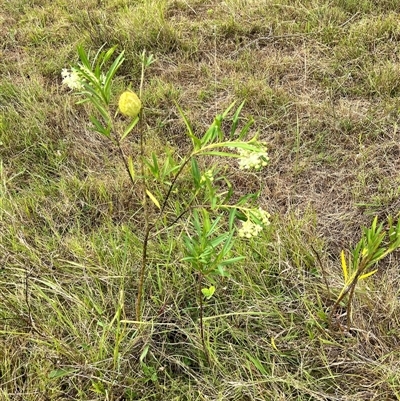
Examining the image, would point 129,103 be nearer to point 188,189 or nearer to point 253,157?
point 253,157

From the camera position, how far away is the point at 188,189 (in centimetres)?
218

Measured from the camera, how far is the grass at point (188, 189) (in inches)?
61.8

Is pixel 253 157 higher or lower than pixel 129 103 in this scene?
lower

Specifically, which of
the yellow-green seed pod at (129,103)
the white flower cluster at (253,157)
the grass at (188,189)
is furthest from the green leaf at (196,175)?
the grass at (188,189)

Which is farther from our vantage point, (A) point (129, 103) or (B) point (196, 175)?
(B) point (196, 175)

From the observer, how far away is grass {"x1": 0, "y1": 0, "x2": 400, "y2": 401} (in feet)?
5.15

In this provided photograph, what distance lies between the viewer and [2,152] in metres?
2.43

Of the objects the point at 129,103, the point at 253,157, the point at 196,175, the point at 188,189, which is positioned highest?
the point at 129,103

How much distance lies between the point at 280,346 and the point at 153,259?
59cm

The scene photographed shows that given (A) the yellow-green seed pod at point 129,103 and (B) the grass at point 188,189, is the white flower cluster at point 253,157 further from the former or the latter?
(B) the grass at point 188,189

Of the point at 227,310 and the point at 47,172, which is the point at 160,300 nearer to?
the point at 227,310

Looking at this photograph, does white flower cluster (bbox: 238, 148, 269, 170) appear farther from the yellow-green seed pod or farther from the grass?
the grass

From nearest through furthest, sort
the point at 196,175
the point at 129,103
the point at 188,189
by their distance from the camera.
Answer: the point at 129,103, the point at 196,175, the point at 188,189

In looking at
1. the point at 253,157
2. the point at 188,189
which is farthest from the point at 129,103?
the point at 188,189
